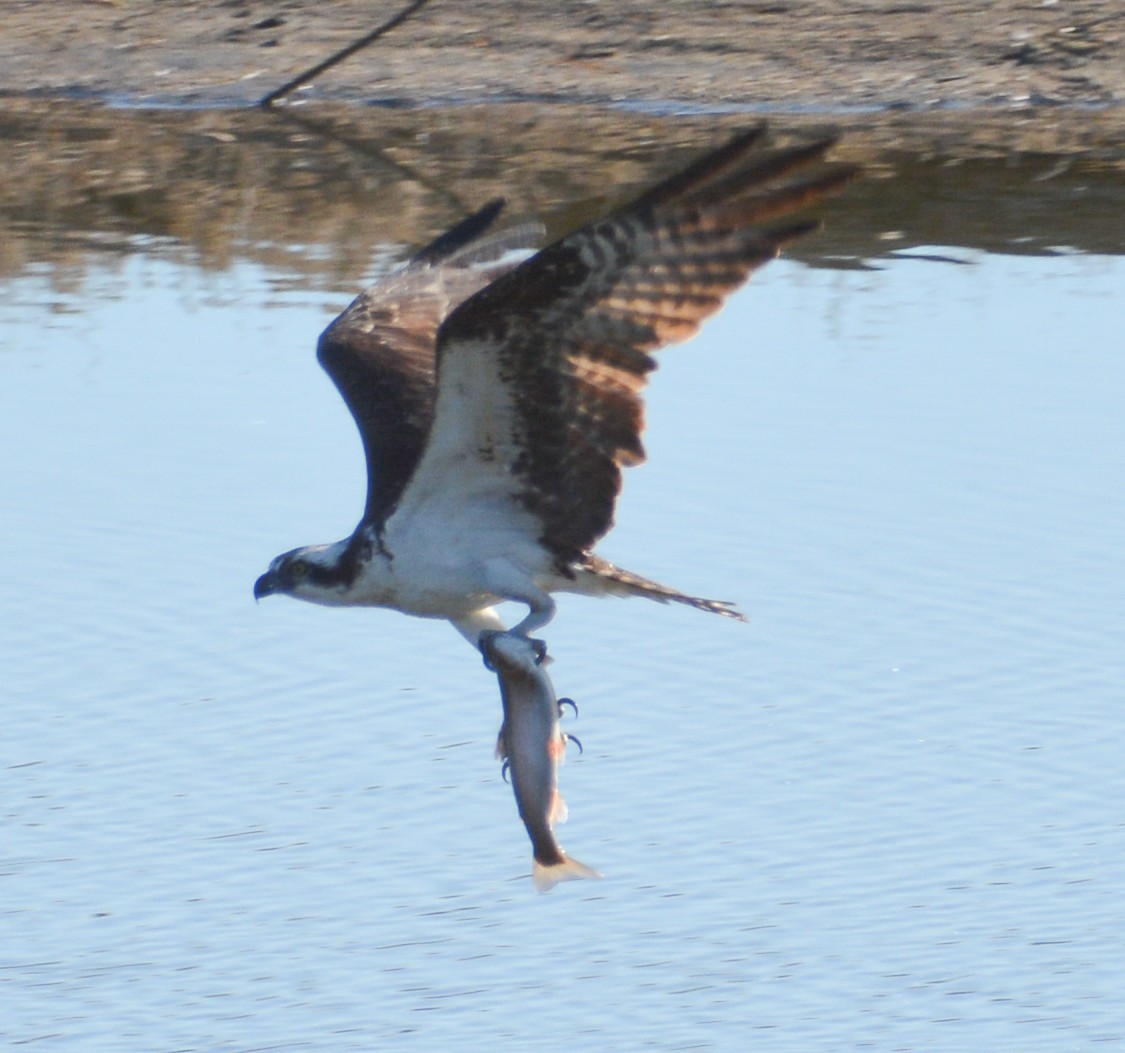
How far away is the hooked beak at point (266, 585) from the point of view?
6555 millimetres

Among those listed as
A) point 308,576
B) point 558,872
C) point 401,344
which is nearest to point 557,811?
point 558,872

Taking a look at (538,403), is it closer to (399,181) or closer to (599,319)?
(599,319)

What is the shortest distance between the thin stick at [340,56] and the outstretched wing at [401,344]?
7.66m

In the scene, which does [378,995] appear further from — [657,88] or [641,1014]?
[657,88]

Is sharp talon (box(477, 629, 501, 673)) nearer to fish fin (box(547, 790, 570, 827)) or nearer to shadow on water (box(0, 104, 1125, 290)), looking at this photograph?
fish fin (box(547, 790, 570, 827))

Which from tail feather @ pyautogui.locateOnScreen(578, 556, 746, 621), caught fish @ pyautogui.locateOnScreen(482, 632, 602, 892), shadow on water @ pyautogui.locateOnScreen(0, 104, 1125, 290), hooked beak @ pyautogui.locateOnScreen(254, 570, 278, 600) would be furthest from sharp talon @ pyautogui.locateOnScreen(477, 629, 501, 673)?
shadow on water @ pyautogui.locateOnScreen(0, 104, 1125, 290)

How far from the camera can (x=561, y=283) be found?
557 centimetres

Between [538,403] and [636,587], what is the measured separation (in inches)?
21.2

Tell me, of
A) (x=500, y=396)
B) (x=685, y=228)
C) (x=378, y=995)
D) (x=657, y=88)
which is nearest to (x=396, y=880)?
(x=378, y=995)

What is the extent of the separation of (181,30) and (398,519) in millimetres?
9843

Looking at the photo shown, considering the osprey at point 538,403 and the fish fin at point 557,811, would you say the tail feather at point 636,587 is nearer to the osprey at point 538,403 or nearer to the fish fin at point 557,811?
the osprey at point 538,403

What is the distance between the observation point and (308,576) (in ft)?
21.1

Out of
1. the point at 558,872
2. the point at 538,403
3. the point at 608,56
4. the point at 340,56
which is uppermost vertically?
the point at 538,403

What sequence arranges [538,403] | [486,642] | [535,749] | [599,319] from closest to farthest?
[599,319] → [538,403] → [535,749] → [486,642]
